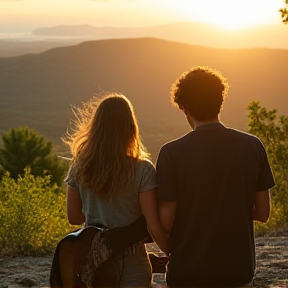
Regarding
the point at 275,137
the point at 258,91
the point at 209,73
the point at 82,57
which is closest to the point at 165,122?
the point at 258,91

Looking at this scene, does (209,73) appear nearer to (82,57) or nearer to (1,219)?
(1,219)

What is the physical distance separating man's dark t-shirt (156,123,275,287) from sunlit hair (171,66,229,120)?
0.22 feet

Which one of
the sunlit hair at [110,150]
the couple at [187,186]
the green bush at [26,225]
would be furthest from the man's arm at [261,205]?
the green bush at [26,225]

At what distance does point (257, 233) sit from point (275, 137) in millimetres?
6174

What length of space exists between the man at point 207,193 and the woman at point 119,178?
0.27ft

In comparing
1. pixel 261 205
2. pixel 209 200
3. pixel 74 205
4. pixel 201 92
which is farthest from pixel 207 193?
pixel 74 205

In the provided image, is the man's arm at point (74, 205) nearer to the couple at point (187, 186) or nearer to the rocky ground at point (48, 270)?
the couple at point (187, 186)

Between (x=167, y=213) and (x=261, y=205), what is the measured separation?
1.41ft

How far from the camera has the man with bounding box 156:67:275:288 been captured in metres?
2.88

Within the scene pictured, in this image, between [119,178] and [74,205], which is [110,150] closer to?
[119,178]

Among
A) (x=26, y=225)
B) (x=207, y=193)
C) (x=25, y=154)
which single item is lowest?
(x=25, y=154)

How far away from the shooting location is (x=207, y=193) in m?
2.89

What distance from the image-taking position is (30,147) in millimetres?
42281

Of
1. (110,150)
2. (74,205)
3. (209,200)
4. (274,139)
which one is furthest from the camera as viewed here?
(274,139)
